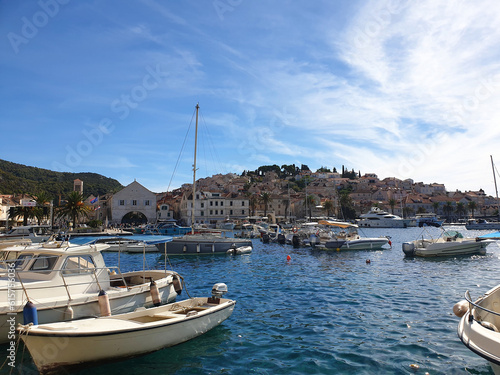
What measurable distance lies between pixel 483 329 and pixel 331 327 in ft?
16.8

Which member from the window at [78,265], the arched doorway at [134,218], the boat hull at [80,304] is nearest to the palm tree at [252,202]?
the arched doorway at [134,218]

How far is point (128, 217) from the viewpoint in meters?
90.8

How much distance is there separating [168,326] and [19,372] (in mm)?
3519

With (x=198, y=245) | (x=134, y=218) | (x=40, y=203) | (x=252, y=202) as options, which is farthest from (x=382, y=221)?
(x=40, y=203)

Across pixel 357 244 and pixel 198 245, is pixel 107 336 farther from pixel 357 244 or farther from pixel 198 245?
pixel 357 244

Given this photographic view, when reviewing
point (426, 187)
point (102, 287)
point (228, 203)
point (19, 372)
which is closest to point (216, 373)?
point (19, 372)

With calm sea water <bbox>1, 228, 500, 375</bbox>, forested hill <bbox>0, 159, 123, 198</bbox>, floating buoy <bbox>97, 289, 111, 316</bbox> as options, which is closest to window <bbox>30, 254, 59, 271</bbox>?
floating buoy <bbox>97, 289, 111, 316</bbox>

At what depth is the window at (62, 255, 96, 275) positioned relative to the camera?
35.7 ft

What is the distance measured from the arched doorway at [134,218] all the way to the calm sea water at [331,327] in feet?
238

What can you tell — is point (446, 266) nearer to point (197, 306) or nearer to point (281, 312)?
point (281, 312)

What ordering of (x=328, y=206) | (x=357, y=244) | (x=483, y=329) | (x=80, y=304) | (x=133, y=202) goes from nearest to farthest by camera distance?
1. (x=483, y=329)
2. (x=80, y=304)
3. (x=357, y=244)
4. (x=133, y=202)
5. (x=328, y=206)

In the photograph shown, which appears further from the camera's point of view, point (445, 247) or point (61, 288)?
point (445, 247)

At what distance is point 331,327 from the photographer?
11.1m

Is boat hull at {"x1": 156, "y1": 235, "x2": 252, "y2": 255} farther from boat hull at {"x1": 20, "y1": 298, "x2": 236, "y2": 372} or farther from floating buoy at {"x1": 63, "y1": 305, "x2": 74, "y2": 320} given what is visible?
boat hull at {"x1": 20, "y1": 298, "x2": 236, "y2": 372}
